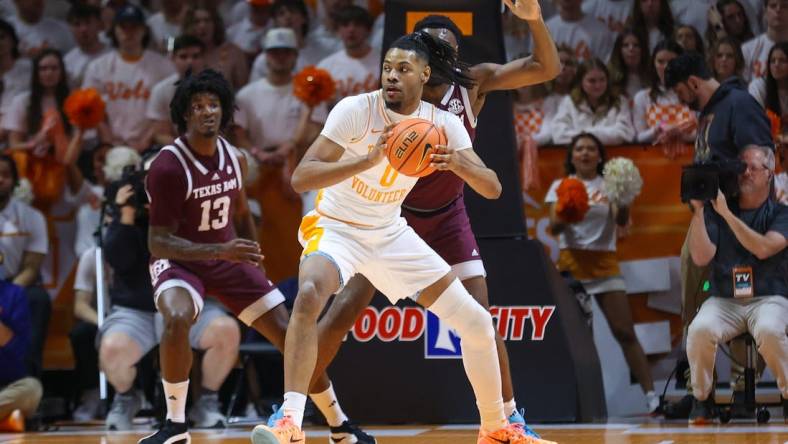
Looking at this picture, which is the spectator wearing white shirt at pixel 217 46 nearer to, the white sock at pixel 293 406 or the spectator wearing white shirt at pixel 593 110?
the spectator wearing white shirt at pixel 593 110

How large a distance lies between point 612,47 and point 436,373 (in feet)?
12.9

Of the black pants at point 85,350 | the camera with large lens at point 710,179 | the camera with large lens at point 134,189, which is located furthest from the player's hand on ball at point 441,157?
the black pants at point 85,350

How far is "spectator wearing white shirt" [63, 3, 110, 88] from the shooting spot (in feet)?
38.5

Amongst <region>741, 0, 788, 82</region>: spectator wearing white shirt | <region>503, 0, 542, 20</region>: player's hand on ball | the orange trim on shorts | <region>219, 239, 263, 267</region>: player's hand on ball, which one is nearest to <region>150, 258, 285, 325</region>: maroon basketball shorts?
<region>219, 239, 263, 267</region>: player's hand on ball

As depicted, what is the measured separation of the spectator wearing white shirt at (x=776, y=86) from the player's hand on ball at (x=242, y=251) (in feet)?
16.1

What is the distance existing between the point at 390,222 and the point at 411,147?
0.68 meters

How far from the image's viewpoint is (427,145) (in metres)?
5.45

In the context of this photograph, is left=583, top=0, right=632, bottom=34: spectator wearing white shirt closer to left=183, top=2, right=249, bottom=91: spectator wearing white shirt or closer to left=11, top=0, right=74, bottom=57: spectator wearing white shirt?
left=183, top=2, right=249, bottom=91: spectator wearing white shirt

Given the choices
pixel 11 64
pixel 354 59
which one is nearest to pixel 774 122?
pixel 354 59

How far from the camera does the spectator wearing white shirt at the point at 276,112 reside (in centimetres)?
1049

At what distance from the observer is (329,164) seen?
18.3 feet

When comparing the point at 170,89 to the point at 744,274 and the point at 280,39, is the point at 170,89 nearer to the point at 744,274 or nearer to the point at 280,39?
the point at 280,39

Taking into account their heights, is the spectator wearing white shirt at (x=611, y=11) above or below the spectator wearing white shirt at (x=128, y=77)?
above

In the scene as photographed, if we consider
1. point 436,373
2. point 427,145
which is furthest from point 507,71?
point 436,373
